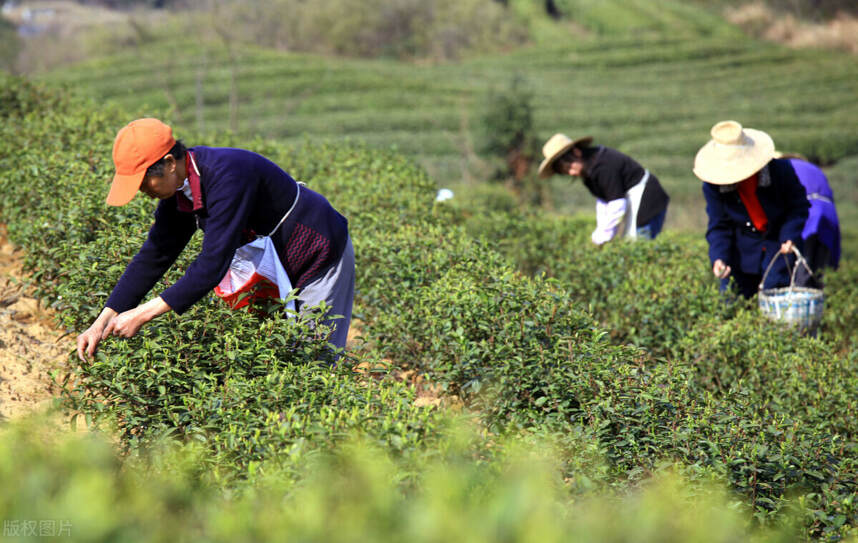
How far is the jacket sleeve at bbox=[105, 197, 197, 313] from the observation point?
3.15 m

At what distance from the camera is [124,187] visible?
279 cm

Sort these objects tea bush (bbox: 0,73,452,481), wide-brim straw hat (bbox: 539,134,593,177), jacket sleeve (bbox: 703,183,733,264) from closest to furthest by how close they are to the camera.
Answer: tea bush (bbox: 0,73,452,481), jacket sleeve (bbox: 703,183,733,264), wide-brim straw hat (bbox: 539,134,593,177)

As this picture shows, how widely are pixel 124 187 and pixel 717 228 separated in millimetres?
4049

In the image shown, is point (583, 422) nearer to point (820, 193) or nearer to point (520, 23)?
point (820, 193)

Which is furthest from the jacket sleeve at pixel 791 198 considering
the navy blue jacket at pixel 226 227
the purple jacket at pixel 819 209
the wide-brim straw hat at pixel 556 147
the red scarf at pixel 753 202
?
the navy blue jacket at pixel 226 227

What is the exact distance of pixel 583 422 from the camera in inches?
138

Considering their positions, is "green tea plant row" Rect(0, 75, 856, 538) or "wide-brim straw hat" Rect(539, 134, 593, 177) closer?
"green tea plant row" Rect(0, 75, 856, 538)

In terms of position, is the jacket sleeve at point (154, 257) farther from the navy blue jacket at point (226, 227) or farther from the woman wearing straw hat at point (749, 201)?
the woman wearing straw hat at point (749, 201)

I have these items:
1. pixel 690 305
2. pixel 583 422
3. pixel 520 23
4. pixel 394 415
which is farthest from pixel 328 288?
pixel 520 23

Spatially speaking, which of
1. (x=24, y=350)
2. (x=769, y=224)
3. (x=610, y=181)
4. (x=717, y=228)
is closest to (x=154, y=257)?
(x=24, y=350)

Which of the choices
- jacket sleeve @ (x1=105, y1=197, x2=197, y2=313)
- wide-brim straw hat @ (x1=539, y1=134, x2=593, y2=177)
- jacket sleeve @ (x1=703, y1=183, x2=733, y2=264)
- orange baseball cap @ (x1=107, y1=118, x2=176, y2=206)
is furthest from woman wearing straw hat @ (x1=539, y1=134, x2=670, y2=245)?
orange baseball cap @ (x1=107, y1=118, x2=176, y2=206)

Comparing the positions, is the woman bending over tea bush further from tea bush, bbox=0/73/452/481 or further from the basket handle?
the basket handle

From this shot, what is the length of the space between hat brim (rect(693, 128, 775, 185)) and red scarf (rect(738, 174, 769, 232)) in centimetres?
19

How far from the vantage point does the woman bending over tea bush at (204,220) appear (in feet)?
9.28
